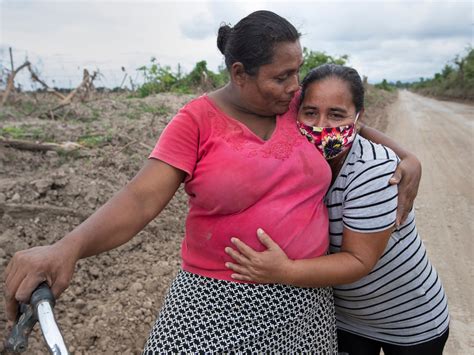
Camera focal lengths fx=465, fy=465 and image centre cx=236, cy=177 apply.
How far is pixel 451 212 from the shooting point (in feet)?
18.9

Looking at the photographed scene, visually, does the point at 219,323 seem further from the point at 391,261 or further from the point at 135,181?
the point at 391,261

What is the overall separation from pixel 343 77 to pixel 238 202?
0.57 meters

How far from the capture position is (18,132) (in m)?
5.54

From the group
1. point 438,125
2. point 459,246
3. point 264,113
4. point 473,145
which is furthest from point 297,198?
point 438,125

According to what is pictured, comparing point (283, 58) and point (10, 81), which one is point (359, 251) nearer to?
point (283, 58)

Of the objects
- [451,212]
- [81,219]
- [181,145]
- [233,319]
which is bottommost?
[451,212]

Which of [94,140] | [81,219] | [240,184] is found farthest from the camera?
[94,140]

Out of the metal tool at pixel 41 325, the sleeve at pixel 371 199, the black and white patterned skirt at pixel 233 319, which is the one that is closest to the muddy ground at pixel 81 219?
the black and white patterned skirt at pixel 233 319

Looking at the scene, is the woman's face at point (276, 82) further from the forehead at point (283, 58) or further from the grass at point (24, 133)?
the grass at point (24, 133)

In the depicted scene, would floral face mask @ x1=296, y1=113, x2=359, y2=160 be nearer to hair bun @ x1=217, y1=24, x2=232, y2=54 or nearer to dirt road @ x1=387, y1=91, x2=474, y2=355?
hair bun @ x1=217, y1=24, x2=232, y2=54

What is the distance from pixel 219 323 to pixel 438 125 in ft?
43.5

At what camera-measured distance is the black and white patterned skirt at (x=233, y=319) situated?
136 centimetres

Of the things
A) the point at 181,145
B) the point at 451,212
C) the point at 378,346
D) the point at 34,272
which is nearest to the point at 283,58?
the point at 181,145

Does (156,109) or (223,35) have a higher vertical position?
(223,35)
